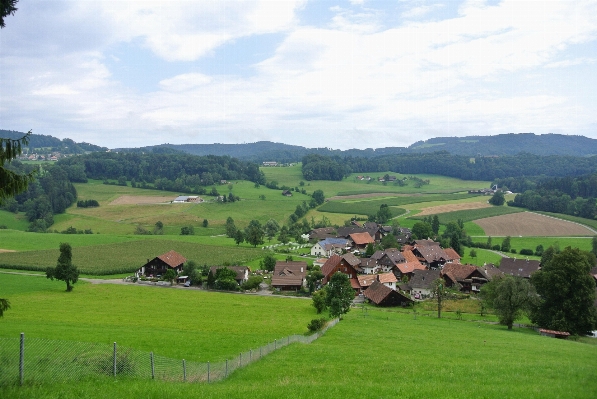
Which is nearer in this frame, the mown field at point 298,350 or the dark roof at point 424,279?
the mown field at point 298,350

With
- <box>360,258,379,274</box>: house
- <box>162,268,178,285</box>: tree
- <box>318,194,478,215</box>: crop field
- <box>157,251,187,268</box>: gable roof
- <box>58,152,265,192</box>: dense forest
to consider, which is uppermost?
<box>58,152,265,192</box>: dense forest

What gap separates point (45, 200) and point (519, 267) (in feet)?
396

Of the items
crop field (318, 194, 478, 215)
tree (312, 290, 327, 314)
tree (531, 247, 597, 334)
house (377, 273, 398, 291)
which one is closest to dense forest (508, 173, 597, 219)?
crop field (318, 194, 478, 215)

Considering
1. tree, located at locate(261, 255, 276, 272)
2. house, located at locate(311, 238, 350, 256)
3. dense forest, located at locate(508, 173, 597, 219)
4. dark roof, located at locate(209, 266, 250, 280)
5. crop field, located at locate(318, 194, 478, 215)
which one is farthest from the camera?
crop field, located at locate(318, 194, 478, 215)

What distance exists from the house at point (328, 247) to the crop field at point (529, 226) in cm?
4034

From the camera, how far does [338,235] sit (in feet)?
344

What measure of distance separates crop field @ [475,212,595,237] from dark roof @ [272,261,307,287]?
6120 centimetres

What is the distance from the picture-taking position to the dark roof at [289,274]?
62.5m

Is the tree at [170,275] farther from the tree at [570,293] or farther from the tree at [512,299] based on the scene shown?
the tree at [570,293]

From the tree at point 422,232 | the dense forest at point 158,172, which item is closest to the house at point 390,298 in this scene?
the tree at point 422,232

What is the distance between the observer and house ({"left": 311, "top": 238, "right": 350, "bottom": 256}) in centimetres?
8981

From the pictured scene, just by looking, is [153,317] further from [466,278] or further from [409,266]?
[409,266]

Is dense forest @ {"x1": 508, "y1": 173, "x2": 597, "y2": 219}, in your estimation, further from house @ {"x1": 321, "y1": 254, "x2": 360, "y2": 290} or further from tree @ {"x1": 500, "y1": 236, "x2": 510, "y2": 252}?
house @ {"x1": 321, "y1": 254, "x2": 360, "y2": 290}

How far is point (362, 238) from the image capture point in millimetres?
98625
